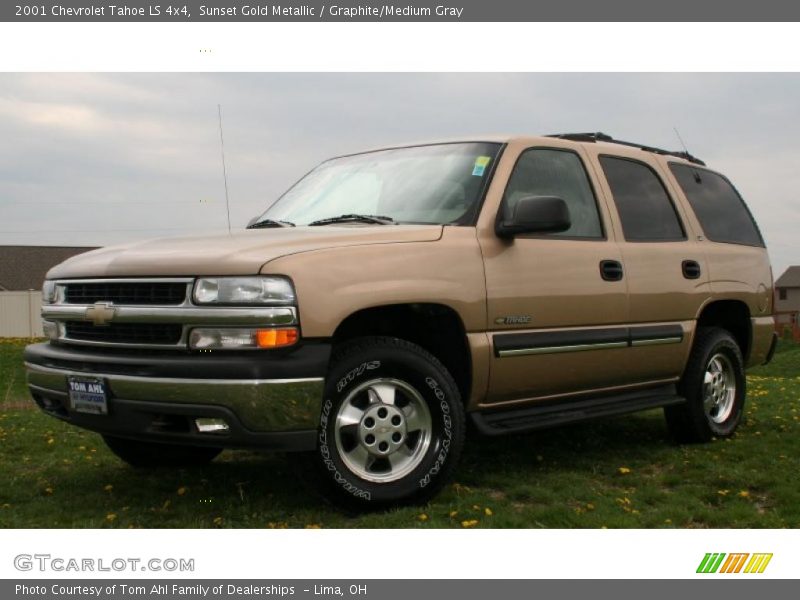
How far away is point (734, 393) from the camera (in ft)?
24.1

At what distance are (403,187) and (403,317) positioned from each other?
3.02 ft

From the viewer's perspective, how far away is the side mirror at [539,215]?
5.12 meters

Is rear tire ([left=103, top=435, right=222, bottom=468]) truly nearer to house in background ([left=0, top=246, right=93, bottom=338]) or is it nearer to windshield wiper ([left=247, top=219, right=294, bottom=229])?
windshield wiper ([left=247, top=219, right=294, bottom=229])

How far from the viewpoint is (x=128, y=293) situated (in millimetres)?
4625

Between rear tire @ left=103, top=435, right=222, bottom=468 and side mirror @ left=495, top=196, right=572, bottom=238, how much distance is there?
7.97 feet

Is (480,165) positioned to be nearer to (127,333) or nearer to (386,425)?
(386,425)

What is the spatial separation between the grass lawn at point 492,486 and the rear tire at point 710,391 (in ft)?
0.46

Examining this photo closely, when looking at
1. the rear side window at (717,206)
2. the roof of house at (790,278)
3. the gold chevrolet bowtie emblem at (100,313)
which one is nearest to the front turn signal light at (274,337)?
the gold chevrolet bowtie emblem at (100,313)

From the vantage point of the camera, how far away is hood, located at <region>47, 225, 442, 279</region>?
4.33 m

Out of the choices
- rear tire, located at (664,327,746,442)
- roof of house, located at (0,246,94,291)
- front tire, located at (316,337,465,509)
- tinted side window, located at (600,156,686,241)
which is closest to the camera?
front tire, located at (316,337,465,509)

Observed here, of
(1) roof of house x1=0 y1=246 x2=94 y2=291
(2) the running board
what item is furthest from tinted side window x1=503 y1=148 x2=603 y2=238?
(1) roof of house x1=0 y1=246 x2=94 y2=291

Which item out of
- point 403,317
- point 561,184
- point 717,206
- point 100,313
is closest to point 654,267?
point 561,184

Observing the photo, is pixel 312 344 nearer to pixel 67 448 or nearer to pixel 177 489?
pixel 177 489

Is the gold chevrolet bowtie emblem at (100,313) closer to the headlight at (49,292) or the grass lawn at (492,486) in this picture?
the headlight at (49,292)
